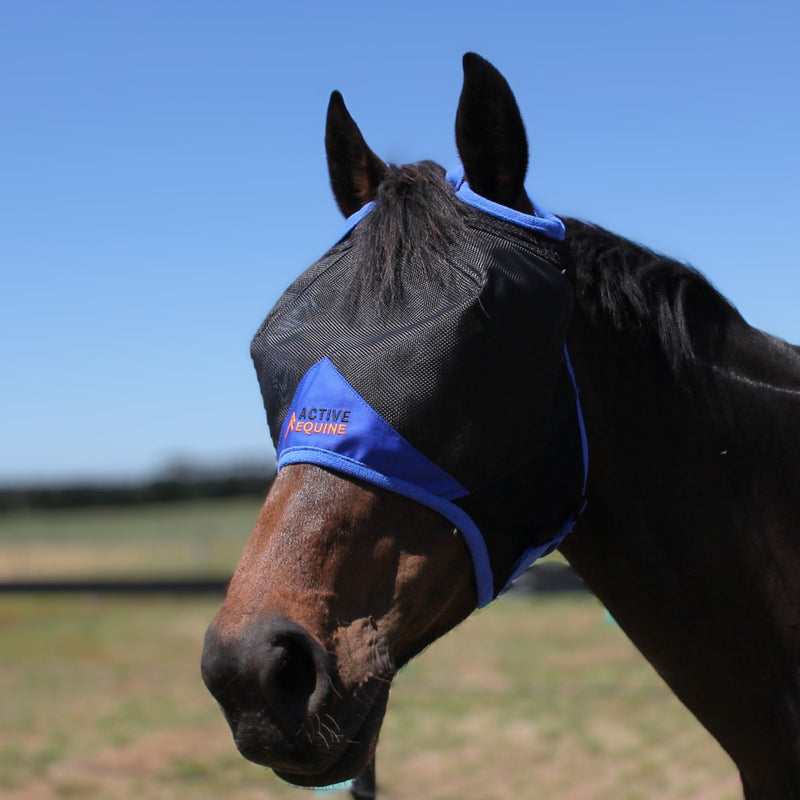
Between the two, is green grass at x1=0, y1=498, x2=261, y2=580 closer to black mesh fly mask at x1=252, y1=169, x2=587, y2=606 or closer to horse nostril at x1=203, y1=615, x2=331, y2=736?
black mesh fly mask at x1=252, y1=169, x2=587, y2=606

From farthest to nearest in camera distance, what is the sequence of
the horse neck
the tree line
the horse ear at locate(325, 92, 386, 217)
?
the tree line
the horse ear at locate(325, 92, 386, 217)
the horse neck

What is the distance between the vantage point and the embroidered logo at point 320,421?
5.16ft

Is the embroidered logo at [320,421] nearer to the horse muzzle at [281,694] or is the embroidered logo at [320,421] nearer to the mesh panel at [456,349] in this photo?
the mesh panel at [456,349]

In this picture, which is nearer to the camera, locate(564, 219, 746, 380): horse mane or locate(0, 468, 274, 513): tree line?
locate(564, 219, 746, 380): horse mane

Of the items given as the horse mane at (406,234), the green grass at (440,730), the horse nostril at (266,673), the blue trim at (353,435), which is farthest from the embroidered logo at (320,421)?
the green grass at (440,730)

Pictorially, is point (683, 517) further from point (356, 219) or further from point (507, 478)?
point (356, 219)

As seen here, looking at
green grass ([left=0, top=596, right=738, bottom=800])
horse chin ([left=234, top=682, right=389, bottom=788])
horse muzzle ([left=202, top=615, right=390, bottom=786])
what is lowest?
green grass ([left=0, top=596, right=738, bottom=800])

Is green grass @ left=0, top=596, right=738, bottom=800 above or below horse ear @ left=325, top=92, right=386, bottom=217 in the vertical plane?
below

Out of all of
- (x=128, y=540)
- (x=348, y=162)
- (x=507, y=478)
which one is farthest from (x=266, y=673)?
(x=128, y=540)

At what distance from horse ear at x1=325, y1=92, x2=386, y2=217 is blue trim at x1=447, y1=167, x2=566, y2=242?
24cm

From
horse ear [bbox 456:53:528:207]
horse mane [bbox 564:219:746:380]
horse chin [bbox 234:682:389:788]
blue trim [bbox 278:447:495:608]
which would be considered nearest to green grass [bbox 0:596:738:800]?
horse mane [bbox 564:219:746:380]

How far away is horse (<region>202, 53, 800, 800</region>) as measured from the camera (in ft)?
4.87

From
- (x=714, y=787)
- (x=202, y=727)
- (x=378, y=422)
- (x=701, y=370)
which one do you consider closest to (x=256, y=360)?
(x=378, y=422)

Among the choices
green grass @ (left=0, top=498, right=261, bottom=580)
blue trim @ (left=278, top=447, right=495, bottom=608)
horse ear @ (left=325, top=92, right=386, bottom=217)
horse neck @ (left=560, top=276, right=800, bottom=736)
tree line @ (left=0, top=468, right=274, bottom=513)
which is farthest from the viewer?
tree line @ (left=0, top=468, right=274, bottom=513)
